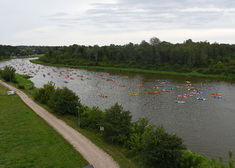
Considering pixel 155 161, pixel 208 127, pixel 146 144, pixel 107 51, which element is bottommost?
pixel 208 127

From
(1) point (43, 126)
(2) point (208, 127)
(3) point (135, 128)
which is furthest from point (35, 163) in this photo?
(2) point (208, 127)

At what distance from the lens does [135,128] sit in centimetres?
2695

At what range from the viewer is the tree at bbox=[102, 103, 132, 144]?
25.2m

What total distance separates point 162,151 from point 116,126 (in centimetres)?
787

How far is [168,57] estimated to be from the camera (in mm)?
123438

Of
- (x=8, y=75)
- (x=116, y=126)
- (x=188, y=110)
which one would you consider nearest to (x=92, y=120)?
(x=116, y=126)

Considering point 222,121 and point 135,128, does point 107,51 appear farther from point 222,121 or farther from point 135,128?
point 135,128

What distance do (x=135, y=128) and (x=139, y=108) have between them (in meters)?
21.4

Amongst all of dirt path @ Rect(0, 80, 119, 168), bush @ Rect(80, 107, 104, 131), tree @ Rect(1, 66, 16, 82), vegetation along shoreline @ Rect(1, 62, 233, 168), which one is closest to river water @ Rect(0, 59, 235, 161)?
vegetation along shoreline @ Rect(1, 62, 233, 168)

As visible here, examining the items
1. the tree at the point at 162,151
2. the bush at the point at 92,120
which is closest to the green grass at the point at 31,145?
the bush at the point at 92,120

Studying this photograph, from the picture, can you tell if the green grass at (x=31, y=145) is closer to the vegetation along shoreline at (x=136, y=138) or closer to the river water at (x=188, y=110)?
the vegetation along shoreline at (x=136, y=138)

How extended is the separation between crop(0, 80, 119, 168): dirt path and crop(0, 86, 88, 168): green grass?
697mm

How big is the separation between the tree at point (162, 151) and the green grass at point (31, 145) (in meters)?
6.58

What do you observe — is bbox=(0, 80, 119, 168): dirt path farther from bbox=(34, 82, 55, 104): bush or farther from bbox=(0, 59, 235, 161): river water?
bbox=(0, 59, 235, 161): river water
